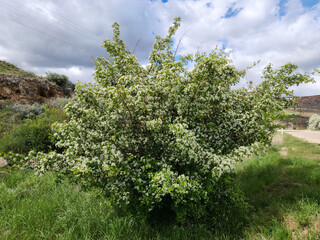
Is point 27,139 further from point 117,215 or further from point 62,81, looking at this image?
point 62,81

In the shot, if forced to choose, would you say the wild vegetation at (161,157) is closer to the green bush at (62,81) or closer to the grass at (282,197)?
the grass at (282,197)

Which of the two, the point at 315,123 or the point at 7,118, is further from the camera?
the point at 315,123

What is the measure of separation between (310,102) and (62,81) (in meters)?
53.2

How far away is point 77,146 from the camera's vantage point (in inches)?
172

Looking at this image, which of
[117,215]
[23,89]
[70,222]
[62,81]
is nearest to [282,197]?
[117,215]

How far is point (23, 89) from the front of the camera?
18250mm

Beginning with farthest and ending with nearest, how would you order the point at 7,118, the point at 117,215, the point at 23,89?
the point at 23,89 → the point at 7,118 → the point at 117,215

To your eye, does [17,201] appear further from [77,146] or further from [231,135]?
[231,135]

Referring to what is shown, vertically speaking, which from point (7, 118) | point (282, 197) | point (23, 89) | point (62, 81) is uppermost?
point (62, 81)

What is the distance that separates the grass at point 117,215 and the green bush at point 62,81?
63.6ft

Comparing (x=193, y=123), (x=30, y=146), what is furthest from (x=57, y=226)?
(x=30, y=146)

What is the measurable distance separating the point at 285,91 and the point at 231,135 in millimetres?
1967

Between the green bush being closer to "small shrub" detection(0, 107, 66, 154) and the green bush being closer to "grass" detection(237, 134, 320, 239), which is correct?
"small shrub" detection(0, 107, 66, 154)

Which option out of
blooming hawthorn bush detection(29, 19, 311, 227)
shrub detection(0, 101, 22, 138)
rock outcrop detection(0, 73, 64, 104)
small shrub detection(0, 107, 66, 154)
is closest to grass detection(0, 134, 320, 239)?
blooming hawthorn bush detection(29, 19, 311, 227)
